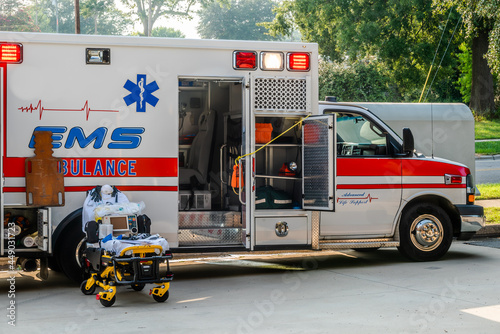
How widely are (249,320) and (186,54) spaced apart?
11.1 feet

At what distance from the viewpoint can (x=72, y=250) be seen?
7945 millimetres

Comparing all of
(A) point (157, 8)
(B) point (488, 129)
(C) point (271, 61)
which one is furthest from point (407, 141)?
(A) point (157, 8)

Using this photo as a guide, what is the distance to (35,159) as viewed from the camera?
25.6ft

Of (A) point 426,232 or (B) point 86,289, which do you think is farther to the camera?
(A) point 426,232

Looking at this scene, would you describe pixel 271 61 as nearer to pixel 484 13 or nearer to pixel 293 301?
pixel 293 301

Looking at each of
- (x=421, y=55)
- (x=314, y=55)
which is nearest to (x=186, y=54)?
(x=314, y=55)

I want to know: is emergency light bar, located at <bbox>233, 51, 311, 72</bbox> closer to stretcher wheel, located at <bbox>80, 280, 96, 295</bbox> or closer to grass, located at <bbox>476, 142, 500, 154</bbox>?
stretcher wheel, located at <bbox>80, 280, 96, 295</bbox>

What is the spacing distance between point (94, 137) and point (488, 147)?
20621mm

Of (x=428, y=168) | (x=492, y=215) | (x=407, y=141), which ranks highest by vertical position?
(x=407, y=141)

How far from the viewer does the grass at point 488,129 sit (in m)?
28.5

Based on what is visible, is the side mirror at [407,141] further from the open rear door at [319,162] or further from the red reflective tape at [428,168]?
the open rear door at [319,162]

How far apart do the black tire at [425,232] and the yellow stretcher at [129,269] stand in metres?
3.52

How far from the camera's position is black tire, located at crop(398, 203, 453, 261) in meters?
9.40

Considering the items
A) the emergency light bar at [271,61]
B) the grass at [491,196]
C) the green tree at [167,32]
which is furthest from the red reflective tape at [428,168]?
the green tree at [167,32]
